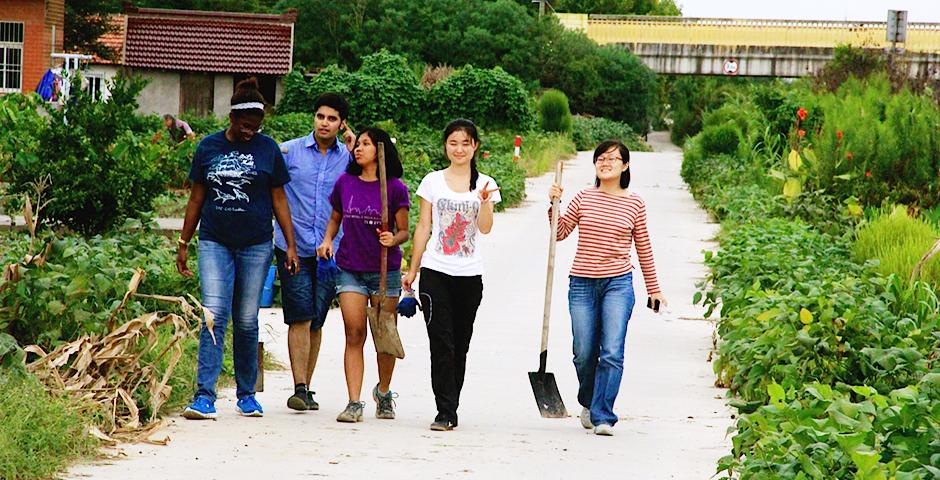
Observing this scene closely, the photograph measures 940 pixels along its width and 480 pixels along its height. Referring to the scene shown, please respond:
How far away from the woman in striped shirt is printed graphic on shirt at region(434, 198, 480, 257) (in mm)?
494

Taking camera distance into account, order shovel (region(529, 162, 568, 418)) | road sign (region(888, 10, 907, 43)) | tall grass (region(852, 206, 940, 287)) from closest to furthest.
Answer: shovel (region(529, 162, 568, 418))
tall grass (region(852, 206, 940, 287))
road sign (region(888, 10, 907, 43))

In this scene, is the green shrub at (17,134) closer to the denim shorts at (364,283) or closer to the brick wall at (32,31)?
the denim shorts at (364,283)

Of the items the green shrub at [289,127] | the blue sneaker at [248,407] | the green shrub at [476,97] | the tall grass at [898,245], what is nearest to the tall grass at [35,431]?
the blue sneaker at [248,407]

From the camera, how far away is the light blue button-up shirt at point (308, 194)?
909 cm

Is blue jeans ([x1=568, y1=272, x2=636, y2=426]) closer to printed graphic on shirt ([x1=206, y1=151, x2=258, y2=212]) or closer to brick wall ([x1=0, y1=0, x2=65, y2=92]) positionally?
printed graphic on shirt ([x1=206, y1=151, x2=258, y2=212])

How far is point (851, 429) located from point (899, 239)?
310 inches

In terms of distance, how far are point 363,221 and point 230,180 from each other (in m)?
0.77

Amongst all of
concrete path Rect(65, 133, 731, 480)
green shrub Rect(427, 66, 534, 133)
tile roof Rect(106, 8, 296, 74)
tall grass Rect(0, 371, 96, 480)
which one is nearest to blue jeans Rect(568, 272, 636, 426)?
concrete path Rect(65, 133, 731, 480)

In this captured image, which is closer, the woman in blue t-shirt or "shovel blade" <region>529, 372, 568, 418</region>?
the woman in blue t-shirt

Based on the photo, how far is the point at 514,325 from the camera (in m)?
13.2

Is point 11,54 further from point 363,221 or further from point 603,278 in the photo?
point 603,278

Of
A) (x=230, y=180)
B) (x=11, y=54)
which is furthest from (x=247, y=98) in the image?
(x=11, y=54)

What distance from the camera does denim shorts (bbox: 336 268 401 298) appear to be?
884 cm

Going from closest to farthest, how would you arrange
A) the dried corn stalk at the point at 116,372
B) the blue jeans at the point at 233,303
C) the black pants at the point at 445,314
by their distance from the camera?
the dried corn stalk at the point at 116,372 → the blue jeans at the point at 233,303 → the black pants at the point at 445,314
